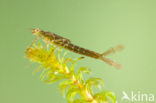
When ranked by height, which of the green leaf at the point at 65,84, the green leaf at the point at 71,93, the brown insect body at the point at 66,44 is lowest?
the green leaf at the point at 71,93

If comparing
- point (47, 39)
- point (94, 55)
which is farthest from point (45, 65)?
point (47, 39)

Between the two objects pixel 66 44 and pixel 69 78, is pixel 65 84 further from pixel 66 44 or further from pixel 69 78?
pixel 66 44

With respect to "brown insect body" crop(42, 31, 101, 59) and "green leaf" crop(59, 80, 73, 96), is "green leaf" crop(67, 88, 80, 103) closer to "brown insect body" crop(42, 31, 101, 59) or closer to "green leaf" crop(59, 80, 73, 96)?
"green leaf" crop(59, 80, 73, 96)

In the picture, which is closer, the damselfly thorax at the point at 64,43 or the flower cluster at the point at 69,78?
the flower cluster at the point at 69,78

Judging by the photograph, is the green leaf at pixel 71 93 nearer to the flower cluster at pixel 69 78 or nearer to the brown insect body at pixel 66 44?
the flower cluster at pixel 69 78

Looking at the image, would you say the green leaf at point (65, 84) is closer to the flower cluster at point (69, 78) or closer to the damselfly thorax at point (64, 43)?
the flower cluster at point (69, 78)

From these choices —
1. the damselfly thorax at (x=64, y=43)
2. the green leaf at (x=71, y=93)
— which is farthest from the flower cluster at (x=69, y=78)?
the damselfly thorax at (x=64, y=43)

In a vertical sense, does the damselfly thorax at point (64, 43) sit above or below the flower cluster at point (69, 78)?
above

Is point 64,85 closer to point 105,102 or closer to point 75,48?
point 105,102

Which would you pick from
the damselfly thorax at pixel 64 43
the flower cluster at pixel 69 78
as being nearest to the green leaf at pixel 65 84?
the flower cluster at pixel 69 78
